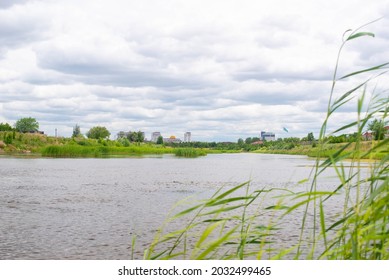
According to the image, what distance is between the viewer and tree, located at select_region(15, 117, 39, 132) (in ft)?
305

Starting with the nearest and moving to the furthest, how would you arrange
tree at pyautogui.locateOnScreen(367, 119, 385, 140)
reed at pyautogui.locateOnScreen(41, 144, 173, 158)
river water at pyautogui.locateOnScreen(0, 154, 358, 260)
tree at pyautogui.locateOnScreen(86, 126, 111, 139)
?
tree at pyautogui.locateOnScreen(367, 119, 385, 140) < river water at pyautogui.locateOnScreen(0, 154, 358, 260) < reed at pyautogui.locateOnScreen(41, 144, 173, 158) < tree at pyautogui.locateOnScreen(86, 126, 111, 139)

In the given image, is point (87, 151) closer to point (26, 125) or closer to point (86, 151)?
point (86, 151)

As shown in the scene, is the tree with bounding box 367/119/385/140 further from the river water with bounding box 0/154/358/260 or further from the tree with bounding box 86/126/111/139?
the tree with bounding box 86/126/111/139

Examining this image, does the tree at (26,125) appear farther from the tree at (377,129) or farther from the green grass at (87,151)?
the tree at (377,129)

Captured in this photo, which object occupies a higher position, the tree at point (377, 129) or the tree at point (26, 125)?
the tree at point (26, 125)

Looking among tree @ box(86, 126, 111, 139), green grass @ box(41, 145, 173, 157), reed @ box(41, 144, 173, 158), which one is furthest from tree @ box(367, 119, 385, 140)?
tree @ box(86, 126, 111, 139)

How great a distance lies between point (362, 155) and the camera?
3.52 meters

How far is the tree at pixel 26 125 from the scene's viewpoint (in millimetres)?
92938

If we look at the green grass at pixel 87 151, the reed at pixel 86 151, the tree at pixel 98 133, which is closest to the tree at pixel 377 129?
the reed at pixel 86 151

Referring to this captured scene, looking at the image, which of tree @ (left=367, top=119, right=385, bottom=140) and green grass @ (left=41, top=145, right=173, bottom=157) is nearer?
tree @ (left=367, top=119, right=385, bottom=140)

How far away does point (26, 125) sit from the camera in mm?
93250
